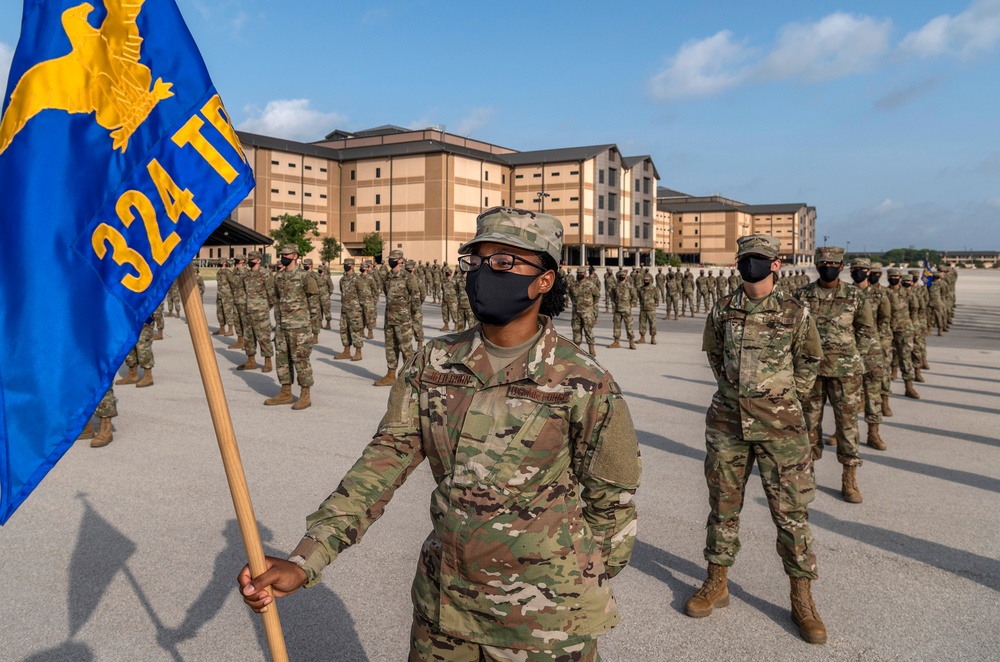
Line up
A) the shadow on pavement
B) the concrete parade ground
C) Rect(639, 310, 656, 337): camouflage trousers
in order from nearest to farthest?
the concrete parade ground
the shadow on pavement
Rect(639, 310, 656, 337): camouflage trousers

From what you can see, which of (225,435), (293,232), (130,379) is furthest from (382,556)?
(293,232)

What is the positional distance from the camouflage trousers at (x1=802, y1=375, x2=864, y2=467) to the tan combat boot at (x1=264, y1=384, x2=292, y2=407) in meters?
6.53

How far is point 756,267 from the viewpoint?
4066 millimetres

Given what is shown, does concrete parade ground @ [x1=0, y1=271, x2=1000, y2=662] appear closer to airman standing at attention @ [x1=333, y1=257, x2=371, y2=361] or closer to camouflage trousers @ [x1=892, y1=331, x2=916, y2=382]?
camouflage trousers @ [x1=892, y1=331, x2=916, y2=382]

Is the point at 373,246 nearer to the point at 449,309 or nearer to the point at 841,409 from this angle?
the point at 449,309

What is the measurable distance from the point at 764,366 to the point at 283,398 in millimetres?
7051

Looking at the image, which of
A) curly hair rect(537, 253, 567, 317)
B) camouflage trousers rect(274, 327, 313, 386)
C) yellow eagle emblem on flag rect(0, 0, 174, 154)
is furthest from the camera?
camouflage trousers rect(274, 327, 313, 386)

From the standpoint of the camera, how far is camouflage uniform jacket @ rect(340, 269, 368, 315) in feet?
44.8

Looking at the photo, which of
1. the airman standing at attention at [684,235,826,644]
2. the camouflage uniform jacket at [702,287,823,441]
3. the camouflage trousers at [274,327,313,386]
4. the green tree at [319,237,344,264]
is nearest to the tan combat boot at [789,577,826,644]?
the airman standing at attention at [684,235,826,644]

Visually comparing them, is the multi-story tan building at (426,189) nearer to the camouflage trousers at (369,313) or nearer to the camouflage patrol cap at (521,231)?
the camouflage trousers at (369,313)

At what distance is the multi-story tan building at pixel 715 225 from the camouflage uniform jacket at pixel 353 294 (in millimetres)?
88895

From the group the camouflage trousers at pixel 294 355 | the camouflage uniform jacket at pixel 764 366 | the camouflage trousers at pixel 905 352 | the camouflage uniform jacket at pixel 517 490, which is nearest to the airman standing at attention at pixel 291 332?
the camouflage trousers at pixel 294 355

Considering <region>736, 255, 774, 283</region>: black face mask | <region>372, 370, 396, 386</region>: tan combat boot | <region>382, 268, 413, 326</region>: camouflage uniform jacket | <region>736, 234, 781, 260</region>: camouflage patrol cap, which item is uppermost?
<region>736, 234, 781, 260</region>: camouflage patrol cap

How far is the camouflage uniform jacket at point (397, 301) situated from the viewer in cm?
1132
